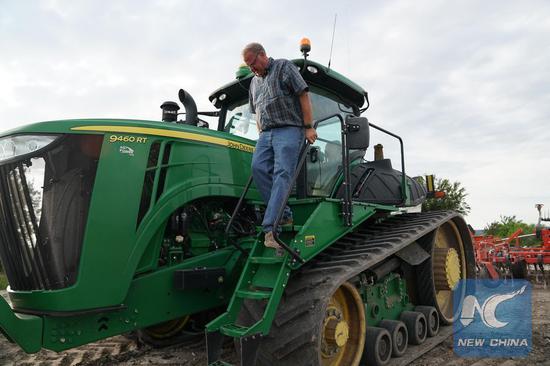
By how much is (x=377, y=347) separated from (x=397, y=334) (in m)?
0.45

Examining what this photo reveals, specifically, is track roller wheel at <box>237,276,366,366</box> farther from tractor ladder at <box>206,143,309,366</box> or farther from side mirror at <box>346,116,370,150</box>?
side mirror at <box>346,116,370,150</box>

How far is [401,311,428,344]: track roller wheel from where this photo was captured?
433 centimetres

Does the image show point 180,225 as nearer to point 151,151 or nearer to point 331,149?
point 151,151

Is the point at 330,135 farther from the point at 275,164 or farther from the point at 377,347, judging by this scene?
the point at 377,347

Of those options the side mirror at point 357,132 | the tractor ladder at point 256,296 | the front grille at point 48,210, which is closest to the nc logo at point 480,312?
the side mirror at point 357,132

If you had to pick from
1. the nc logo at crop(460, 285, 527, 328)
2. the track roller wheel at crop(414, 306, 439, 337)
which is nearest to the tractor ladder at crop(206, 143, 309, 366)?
the track roller wheel at crop(414, 306, 439, 337)

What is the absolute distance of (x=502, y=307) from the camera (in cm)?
636

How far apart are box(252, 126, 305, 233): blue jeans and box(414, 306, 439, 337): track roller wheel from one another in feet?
7.30

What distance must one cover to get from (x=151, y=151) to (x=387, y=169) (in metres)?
2.85

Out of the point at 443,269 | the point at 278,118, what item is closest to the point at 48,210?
the point at 278,118

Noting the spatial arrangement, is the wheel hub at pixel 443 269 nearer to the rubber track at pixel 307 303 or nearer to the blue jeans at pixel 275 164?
the rubber track at pixel 307 303

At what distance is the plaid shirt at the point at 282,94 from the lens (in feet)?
11.3

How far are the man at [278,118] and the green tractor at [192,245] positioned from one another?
16cm

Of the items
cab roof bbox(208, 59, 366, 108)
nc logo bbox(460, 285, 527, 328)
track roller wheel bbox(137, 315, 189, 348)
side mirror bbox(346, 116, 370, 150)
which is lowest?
track roller wheel bbox(137, 315, 189, 348)
